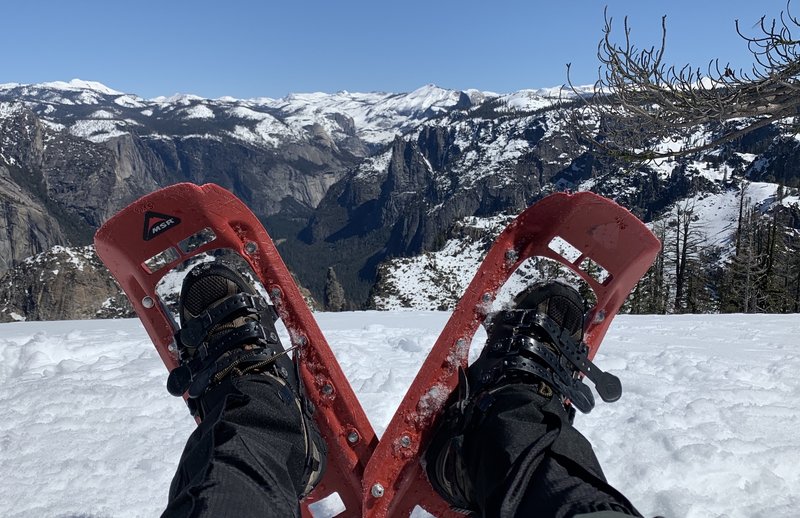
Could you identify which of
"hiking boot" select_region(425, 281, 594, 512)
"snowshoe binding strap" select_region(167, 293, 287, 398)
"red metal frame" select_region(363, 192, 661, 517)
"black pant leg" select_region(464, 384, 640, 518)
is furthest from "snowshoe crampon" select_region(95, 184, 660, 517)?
"black pant leg" select_region(464, 384, 640, 518)

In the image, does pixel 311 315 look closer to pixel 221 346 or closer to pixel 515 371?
pixel 221 346

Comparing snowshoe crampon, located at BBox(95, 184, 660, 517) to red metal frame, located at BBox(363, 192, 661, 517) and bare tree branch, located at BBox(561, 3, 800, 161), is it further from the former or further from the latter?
bare tree branch, located at BBox(561, 3, 800, 161)

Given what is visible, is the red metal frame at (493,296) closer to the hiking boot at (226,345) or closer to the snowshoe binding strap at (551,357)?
the snowshoe binding strap at (551,357)

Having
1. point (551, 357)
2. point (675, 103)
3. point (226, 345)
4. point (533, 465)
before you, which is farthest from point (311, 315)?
point (675, 103)

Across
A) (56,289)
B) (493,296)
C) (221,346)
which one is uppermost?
(493,296)

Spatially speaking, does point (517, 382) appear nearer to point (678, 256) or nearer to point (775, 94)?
point (775, 94)

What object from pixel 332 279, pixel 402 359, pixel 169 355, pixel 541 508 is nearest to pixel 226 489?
pixel 541 508
